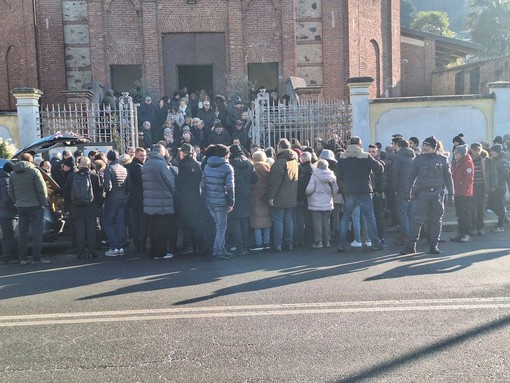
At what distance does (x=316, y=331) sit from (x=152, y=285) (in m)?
2.86

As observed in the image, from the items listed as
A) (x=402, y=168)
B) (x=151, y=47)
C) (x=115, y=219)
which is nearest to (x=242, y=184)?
(x=115, y=219)

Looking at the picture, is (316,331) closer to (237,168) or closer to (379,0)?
(237,168)

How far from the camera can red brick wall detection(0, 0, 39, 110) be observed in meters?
22.5

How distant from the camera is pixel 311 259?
31.1 feet

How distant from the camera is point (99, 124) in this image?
52.5 feet

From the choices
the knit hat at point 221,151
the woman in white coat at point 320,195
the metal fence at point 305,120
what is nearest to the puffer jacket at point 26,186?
the knit hat at point 221,151

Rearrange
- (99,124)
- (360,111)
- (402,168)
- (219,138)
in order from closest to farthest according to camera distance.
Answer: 1. (402,168)
2. (219,138)
3. (99,124)
4. (360,111)

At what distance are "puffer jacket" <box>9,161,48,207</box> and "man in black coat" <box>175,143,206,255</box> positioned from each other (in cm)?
221

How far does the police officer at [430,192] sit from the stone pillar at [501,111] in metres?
7.61

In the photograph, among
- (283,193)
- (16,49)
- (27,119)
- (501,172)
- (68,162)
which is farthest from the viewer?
(16,49)

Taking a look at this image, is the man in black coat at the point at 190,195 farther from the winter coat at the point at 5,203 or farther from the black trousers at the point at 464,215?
the black trousers at the point at 464,215

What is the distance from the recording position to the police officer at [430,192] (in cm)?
956

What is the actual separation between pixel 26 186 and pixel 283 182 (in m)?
4.24

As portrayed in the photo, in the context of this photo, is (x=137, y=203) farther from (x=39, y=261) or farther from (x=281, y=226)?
(x=281, y=226)
